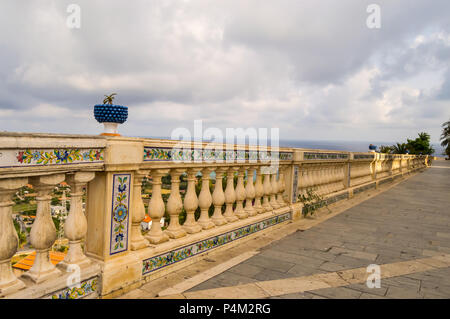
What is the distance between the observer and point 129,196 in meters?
2.96

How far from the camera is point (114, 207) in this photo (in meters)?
2.82

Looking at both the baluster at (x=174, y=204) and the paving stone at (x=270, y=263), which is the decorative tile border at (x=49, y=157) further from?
the paving stone at (x=270, y=263)

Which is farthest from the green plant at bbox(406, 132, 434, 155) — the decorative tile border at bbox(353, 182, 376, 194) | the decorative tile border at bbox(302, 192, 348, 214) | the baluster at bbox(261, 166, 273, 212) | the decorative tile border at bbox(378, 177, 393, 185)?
the baluster at bbox(261, 166, 273, 212)

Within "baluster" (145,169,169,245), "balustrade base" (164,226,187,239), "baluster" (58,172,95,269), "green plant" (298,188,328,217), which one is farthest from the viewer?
"green plant" (298,188,328,217)

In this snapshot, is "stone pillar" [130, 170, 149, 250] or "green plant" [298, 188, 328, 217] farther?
"green plant" [298, 188, 328, 217]

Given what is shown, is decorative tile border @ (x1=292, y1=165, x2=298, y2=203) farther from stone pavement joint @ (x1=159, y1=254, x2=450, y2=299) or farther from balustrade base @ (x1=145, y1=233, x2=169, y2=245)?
balustrade base @ (x1=145, y1=233, x2=169, y2=245)

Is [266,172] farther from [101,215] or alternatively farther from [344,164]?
[344,164]

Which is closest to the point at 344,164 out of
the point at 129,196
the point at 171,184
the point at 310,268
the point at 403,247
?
the point at 403,247

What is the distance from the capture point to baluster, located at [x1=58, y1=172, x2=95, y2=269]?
2.55 m

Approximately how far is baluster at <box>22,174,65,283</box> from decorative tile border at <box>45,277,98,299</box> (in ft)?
0.52

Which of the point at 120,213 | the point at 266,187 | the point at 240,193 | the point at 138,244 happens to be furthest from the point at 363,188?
the point at 120,213

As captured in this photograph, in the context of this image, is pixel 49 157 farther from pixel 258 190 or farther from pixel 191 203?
pixel 258 190

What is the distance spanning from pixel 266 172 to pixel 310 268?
6.52ft

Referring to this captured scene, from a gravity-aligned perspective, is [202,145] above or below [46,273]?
above
